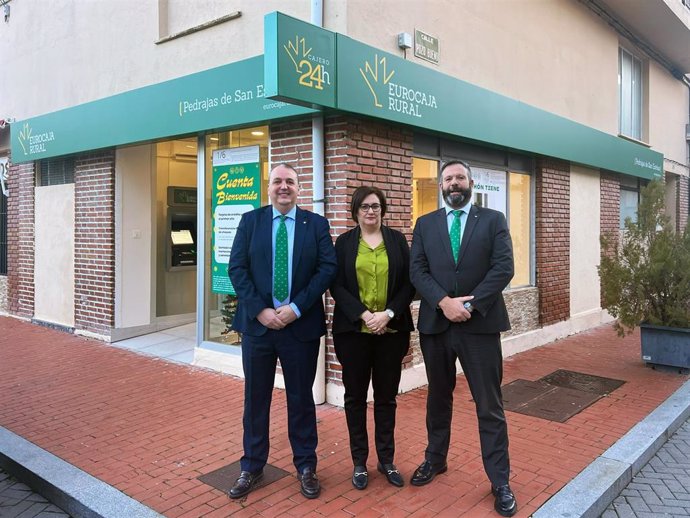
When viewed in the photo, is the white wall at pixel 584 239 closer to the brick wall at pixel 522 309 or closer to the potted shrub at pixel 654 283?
the brick wall at pixel 522 309

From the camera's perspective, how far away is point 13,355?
7367mm

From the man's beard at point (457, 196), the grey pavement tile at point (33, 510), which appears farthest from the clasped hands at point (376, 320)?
the grey pavement tile at point (33, 510)

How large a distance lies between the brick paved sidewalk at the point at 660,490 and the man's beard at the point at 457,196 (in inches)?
85.4

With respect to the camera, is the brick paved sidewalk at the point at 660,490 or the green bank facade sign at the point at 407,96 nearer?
the brick paved sidewalk at the point at 660,490

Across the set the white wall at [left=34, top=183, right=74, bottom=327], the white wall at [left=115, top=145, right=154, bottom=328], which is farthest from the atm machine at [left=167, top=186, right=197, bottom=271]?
the white wall at [left=34, top=183, right=74, bottom=327]

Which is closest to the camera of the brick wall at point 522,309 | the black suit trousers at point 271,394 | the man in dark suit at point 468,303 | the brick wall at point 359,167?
the man in dark suit at point 468,303

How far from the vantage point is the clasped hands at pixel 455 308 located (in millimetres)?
3406

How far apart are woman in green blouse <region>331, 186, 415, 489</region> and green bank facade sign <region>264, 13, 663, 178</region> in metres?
1.51

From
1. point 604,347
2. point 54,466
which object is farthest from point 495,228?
point 604,347

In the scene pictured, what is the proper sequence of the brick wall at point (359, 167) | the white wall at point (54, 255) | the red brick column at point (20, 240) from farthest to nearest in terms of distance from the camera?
the red brick column at point (20, 240), the white wall at point (54, 255), the brick wall at point (359, 167)

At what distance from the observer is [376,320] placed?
352cm

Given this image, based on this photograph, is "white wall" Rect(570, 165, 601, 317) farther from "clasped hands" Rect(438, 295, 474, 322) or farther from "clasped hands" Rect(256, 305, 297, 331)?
"clasped hands" Rect(256, 305, 297, 331)

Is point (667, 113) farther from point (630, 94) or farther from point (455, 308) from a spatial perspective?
point (455, 308)

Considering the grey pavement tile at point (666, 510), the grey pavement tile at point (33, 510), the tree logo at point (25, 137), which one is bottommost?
the grey pavement tile at point (33, 510)
